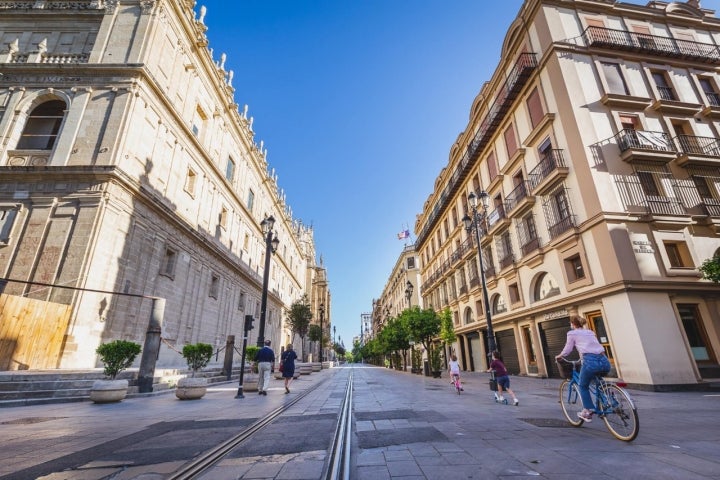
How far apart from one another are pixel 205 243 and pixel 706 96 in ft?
95.4

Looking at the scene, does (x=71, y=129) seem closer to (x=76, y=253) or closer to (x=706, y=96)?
(x=76, y=253)

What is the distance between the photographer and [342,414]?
6.79m

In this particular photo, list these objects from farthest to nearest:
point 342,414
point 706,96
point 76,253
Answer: point 706,96, point 76,253, point 342,414

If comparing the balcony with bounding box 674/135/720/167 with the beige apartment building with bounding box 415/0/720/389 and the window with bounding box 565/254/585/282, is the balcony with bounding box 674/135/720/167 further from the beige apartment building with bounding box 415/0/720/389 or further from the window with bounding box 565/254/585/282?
the window with bounding box 565/254/585/282

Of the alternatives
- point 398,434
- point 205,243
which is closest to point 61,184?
point 205,243

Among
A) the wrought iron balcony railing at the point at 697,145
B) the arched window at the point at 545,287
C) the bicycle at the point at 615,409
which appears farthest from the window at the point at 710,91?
the bicycle at the point at 615,409

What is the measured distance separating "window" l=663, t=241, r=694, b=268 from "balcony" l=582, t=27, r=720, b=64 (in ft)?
32.7

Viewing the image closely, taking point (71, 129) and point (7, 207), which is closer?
point (7, 207)

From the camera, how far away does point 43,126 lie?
1638 cm

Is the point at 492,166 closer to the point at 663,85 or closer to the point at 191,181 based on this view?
the point at 663,85

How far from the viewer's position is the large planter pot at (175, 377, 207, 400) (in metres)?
9.30

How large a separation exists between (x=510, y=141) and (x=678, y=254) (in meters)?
9.85

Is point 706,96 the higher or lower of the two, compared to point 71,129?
higher

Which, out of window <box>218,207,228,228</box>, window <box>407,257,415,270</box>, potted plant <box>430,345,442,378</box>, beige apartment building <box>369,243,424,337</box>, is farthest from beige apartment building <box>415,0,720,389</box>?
window <box>407,257,415,270</box>
